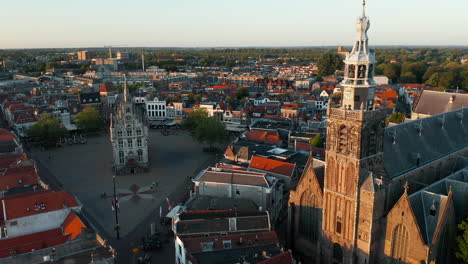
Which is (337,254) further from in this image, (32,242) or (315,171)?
(32,242)

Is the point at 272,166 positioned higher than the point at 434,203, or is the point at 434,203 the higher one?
the point at 434,203

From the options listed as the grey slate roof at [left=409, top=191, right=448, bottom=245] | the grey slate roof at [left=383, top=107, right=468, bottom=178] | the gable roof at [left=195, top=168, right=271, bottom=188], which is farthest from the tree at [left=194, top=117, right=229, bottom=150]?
the grey slate roof at [left=409, top=191, right=448, bottom=245]

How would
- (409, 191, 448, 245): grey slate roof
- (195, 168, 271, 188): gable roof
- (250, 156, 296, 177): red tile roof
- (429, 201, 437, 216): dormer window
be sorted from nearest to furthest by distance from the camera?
(409, 191, 448, 245): grey slate roof, (429, 201, 437, 216): dormer window, (195, 168, 271, 188): gable roof, (250, 156, 296, 177): red tile roof

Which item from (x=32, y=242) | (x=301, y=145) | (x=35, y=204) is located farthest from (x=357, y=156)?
(x=301, y=145)

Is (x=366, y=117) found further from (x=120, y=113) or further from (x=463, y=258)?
(x=120, y=113)

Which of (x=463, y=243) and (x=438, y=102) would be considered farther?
(x=438, y=102)

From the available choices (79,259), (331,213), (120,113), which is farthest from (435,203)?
(120,113)

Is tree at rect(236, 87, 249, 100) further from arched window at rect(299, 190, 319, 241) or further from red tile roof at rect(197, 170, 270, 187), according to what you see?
arched window at rect(299, 190, 319, 241)
